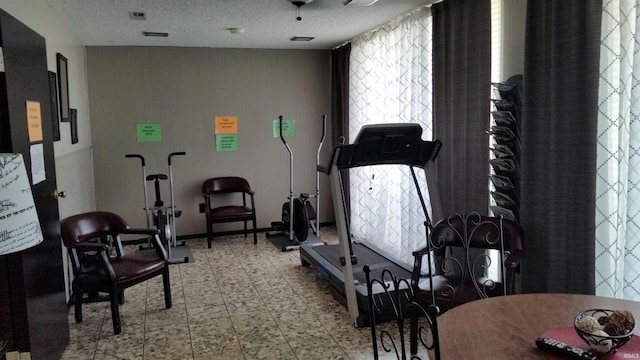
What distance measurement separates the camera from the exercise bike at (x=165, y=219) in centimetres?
504

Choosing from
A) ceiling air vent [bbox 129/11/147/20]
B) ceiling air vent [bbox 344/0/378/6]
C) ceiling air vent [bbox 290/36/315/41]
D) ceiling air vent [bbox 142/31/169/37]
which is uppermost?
ceiling air vent [bbox 290/36/315/41]

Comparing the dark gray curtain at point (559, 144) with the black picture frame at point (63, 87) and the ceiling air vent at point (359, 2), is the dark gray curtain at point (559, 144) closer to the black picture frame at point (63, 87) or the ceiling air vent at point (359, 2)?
the ceiling air vent at point (359, 2)

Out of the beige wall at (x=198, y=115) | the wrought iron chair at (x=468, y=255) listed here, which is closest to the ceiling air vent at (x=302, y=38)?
the beige wall at (x=198, y=115)

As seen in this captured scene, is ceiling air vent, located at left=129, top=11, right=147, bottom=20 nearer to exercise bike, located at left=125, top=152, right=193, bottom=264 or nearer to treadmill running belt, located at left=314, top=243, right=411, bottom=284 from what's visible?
exercise bike, located at left=125, top=152, right=193, bottom=264

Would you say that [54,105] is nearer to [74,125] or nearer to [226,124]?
[74,125]

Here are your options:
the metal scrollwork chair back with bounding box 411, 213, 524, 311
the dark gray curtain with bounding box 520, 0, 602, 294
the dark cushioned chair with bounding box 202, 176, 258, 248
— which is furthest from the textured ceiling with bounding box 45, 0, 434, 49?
the metal scrollwork chair back with bounding box 411, 213, 524, 311

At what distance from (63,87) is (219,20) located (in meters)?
1.46

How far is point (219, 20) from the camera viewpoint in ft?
14.4

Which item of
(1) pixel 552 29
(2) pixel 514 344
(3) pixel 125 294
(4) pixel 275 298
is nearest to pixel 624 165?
(1) pixel 552 29

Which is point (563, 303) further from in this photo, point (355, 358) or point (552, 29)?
point (552, 29)

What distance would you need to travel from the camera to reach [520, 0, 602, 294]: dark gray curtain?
2578 millimetres

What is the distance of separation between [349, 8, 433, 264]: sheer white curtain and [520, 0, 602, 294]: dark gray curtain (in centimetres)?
127

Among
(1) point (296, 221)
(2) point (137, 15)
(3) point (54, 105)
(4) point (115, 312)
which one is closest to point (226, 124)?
(1) point (296, 221)

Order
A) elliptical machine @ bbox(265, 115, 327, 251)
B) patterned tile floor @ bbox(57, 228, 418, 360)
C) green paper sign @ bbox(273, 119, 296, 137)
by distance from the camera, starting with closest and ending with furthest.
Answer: patterned tile floor @ bbox(57, 228, 418, 360) → elliptical machine @ bbox(265, 115, 327, 251) → green paper sign @ bbox(273, 119, 296, 137)
